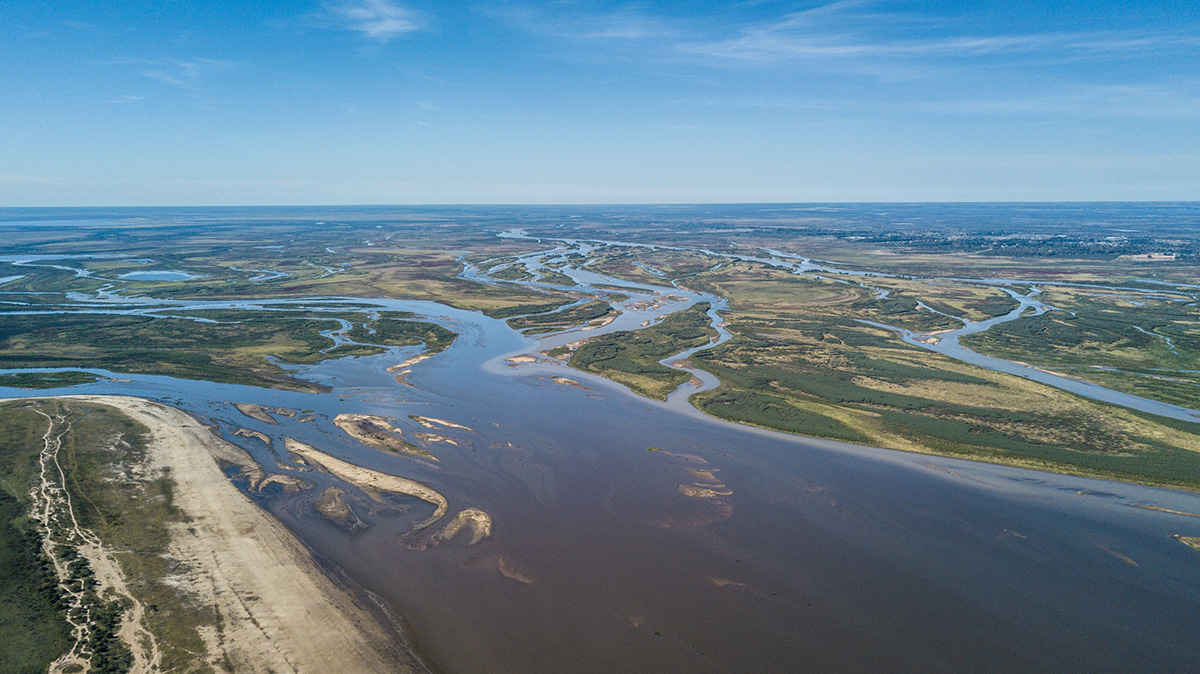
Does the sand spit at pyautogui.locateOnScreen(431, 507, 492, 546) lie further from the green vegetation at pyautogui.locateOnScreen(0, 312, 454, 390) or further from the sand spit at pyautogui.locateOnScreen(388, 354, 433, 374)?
the sand spit at pyautogui.locateOnScreen(388, 354, 433, 374)

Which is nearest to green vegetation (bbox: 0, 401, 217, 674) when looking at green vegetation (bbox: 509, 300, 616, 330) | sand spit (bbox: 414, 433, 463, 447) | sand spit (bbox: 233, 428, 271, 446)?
sand spit (bbox: 233, 428, 271, 446)

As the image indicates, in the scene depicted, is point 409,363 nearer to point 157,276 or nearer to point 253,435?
point 253,435

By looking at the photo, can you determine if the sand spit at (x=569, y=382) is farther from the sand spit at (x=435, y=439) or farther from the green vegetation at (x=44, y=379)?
the green vegetation at (x=44, y=379)

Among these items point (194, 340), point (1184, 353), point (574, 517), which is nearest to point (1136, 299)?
point (1184, 353)

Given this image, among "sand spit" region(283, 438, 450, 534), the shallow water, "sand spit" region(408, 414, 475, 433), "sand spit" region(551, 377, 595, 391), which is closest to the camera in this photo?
"sand spit" region(283, 438, 450, 534)

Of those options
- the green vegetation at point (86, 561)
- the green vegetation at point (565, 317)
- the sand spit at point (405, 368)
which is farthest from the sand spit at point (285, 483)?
the green vegetation at point (565, 317)
